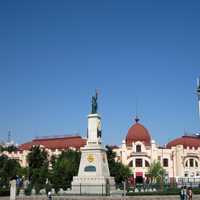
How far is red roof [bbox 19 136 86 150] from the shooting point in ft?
277

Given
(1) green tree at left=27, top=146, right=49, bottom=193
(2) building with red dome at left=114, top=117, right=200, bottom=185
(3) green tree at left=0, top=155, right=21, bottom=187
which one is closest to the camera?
(1) green tree at left=27, top=146, right=49, bottom=193

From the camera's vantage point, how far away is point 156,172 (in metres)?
72.2

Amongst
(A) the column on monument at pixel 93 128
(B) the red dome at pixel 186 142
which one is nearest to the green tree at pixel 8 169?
(A) the column on monument at pixel 93 128

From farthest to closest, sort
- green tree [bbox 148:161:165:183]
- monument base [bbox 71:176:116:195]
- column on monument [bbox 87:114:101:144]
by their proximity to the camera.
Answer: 1. green tree [bbox 148:161:165:183]
2. column on monument [bbox 87:114:101:144]
3. monument base [bbox 71:176:116:195]

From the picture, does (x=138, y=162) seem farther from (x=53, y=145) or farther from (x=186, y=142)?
(x=53, y=145)

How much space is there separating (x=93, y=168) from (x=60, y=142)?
4821 cm

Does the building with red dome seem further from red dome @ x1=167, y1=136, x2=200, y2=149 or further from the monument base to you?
the monument base

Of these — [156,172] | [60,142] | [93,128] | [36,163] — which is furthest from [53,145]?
[93,128]

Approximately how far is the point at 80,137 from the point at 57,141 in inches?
220

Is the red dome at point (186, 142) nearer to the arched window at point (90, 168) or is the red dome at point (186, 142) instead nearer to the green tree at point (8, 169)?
the green tree at point (8, 169)

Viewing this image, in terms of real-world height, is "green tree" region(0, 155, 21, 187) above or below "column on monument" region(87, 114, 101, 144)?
below

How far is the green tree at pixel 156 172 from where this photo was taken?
236 feet

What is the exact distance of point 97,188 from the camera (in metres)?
38.6

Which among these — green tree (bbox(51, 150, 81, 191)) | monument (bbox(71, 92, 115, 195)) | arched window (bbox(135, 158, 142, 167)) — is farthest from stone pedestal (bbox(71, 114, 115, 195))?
arched window (bbox(135, 158, 142, 167))
